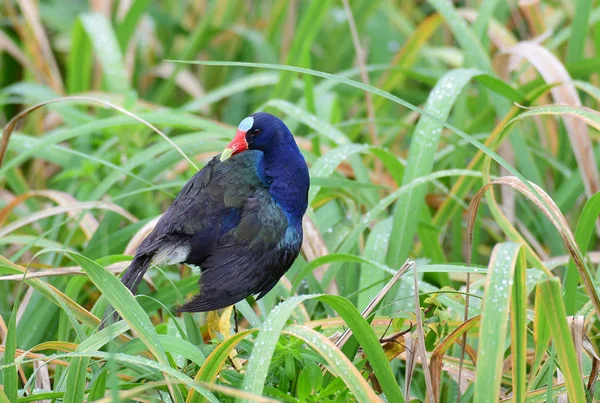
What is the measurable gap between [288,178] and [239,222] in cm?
20

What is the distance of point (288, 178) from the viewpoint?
2109 millimetres

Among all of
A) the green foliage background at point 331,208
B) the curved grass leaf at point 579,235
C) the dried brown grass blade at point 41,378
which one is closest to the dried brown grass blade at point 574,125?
the green foliage background at point 331,208

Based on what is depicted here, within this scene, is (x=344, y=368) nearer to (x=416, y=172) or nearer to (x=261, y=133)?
(x=261, y=133)

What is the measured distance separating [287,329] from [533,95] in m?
1.42

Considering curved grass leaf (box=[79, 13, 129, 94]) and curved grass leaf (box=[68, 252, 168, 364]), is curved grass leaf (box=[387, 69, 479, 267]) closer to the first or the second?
curved grass leaf (box=[68, 252, 168, 364])

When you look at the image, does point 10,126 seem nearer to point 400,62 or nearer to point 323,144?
point 323,144

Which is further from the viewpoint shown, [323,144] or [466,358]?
[323,144]

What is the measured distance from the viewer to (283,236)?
6.58 ft

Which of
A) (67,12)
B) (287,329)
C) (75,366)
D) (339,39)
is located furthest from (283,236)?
(67,12)

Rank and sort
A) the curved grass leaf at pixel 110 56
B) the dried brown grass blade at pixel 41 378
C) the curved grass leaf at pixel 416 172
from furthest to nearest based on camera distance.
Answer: the curved grass leaf at pixel 110 56 < the curved grass leaf at pixel 416 172 < the dried brown grass blade at pixel 41 378

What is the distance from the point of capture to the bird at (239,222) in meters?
1.92

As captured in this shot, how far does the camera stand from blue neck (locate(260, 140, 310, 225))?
2.07m

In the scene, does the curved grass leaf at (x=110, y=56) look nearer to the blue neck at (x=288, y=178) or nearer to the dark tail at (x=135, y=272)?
the blue neck at (x=288, y=178)

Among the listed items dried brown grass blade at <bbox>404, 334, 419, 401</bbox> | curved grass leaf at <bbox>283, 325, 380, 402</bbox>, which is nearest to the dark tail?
curved grass leaf at <bbox>283, 325, 380, 402</bbox>
